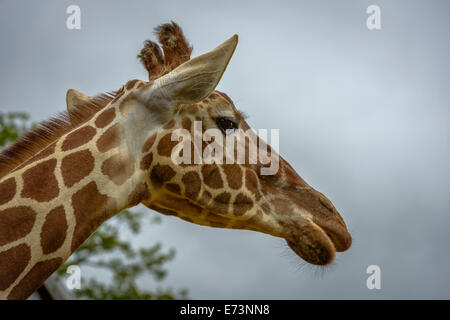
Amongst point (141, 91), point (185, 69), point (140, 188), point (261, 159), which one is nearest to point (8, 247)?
point (140, 188)

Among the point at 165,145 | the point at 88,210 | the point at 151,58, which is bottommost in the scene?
the point at 88,210

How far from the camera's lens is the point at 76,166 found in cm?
358

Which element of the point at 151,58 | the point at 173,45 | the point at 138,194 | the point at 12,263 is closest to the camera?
the point at 12,263

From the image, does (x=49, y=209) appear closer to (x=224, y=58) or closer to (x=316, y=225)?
(x=224, y=58)

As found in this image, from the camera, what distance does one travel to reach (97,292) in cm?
1672

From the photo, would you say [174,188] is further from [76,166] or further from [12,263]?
[12,263]

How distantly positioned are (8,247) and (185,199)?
1431 mm

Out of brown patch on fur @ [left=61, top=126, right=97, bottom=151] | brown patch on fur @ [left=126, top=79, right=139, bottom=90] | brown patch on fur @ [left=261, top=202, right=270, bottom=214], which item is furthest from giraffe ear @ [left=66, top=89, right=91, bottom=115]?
brown patch on fur @ [left=261, top=202, right=270, bottom=214]

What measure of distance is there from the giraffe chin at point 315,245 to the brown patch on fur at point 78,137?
6.14 feet

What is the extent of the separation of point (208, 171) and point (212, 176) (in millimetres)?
54

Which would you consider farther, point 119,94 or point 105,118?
point 119,94

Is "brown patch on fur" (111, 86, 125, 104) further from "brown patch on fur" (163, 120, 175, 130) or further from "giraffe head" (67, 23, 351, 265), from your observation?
"brown patch on fur" (163, 120, 175, 130)

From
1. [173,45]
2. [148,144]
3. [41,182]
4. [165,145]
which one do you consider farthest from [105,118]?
[173,45]

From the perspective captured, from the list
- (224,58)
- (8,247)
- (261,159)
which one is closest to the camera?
(8,247)
